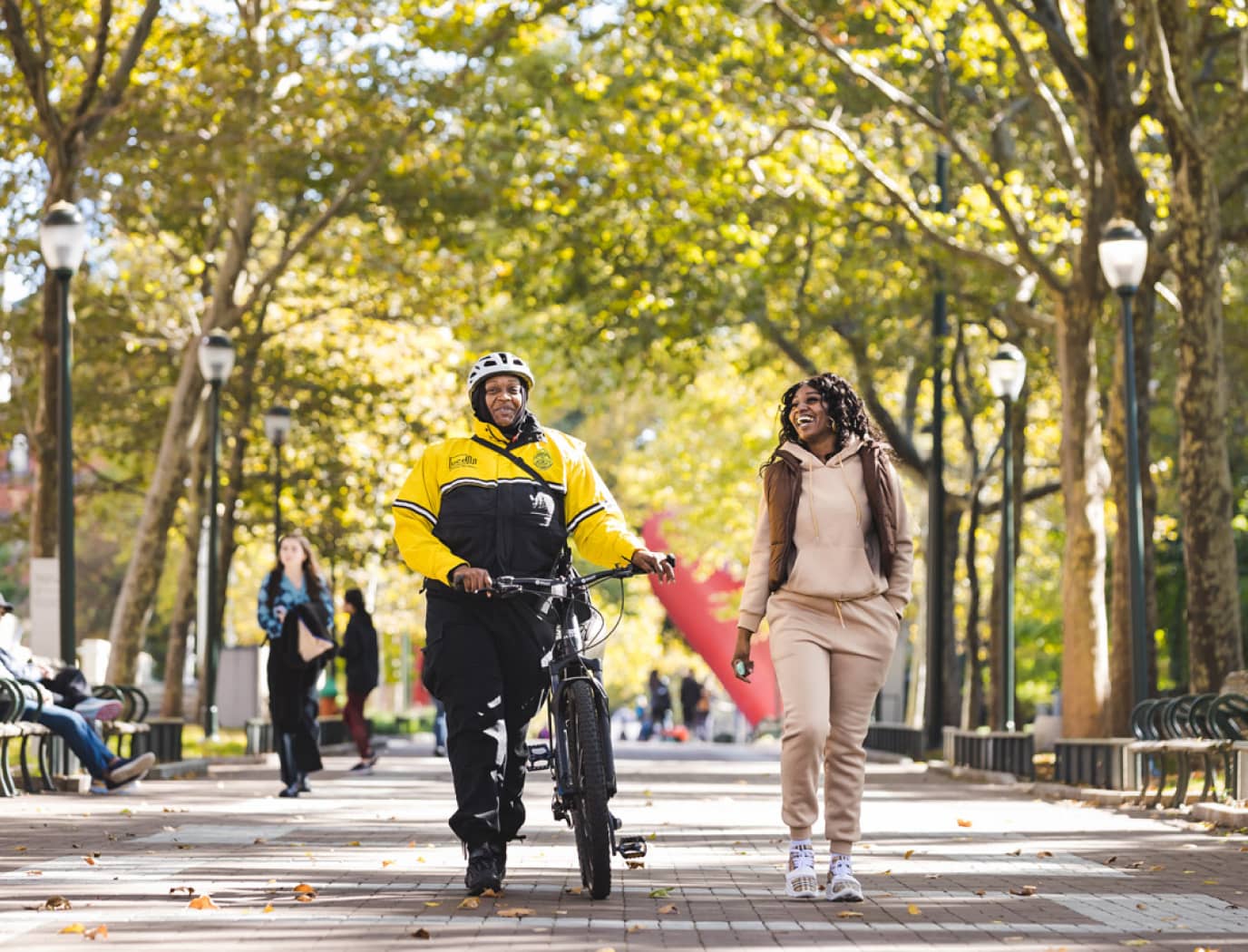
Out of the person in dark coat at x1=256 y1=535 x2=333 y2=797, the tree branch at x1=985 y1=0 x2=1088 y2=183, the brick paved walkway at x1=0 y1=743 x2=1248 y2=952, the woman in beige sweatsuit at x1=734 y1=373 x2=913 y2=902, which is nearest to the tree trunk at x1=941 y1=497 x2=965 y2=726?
the tree branch at x1=985 y1=0 x2=1088 y2=183

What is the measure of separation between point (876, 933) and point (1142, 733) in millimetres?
11310

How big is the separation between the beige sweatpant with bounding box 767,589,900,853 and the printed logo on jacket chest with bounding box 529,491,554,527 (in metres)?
0.94

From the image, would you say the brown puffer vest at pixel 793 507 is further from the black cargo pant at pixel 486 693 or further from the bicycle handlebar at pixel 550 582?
the black cargo pant at pixel 486 693

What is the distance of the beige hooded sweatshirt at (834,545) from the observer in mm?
8797

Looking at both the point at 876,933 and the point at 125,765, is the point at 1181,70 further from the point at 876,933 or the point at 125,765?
the point at 876,933

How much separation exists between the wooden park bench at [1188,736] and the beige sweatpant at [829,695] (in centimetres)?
657

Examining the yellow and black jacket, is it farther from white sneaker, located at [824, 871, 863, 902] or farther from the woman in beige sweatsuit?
white sneaker, located at [824, 871, 863, 902]

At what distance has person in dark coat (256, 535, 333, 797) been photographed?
659 inches

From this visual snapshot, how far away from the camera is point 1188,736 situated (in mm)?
17688

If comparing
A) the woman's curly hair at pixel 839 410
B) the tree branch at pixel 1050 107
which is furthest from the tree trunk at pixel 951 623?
the woman's curly hair at pixel 839 410

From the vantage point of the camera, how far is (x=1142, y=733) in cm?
1859

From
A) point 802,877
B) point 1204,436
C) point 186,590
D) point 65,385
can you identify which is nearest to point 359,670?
point 65,385

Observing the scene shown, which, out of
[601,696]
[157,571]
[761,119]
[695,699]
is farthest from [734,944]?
[695,699]

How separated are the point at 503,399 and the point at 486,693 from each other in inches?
44.3
